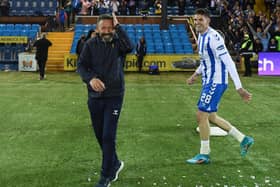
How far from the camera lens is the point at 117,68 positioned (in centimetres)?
603

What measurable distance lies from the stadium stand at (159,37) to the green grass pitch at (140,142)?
1064cm

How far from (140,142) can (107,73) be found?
2986mm

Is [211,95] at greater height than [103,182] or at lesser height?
greater

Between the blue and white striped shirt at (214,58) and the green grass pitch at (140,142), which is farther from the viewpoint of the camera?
the blue and white striped shirt at (214,58)

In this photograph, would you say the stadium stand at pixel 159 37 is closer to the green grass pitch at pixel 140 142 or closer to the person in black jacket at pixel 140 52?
the person in black jacket at pixel 140 52

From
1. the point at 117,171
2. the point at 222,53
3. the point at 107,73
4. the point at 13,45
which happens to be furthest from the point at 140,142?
the point at 13,45

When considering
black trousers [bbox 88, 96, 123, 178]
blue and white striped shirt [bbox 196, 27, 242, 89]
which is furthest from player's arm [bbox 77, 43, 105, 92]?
blue and white striped shirt [bbox 196, 27, 242, 89]

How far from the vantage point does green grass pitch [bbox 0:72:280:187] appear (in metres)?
6.62

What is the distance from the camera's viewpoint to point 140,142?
8766 mm

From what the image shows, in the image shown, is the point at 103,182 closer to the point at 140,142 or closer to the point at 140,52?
the point at 140,142

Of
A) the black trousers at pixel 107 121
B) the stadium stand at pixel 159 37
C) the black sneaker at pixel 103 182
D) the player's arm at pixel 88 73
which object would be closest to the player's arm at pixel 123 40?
the player's arm at pixel 88 73

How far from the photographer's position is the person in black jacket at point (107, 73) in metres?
5.95

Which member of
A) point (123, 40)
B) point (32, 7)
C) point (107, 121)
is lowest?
point (107, 121)

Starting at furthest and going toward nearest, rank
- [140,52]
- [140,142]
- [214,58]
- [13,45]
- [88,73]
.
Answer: [13,45], [140,52], [140,142], [214,58], [88,73]
